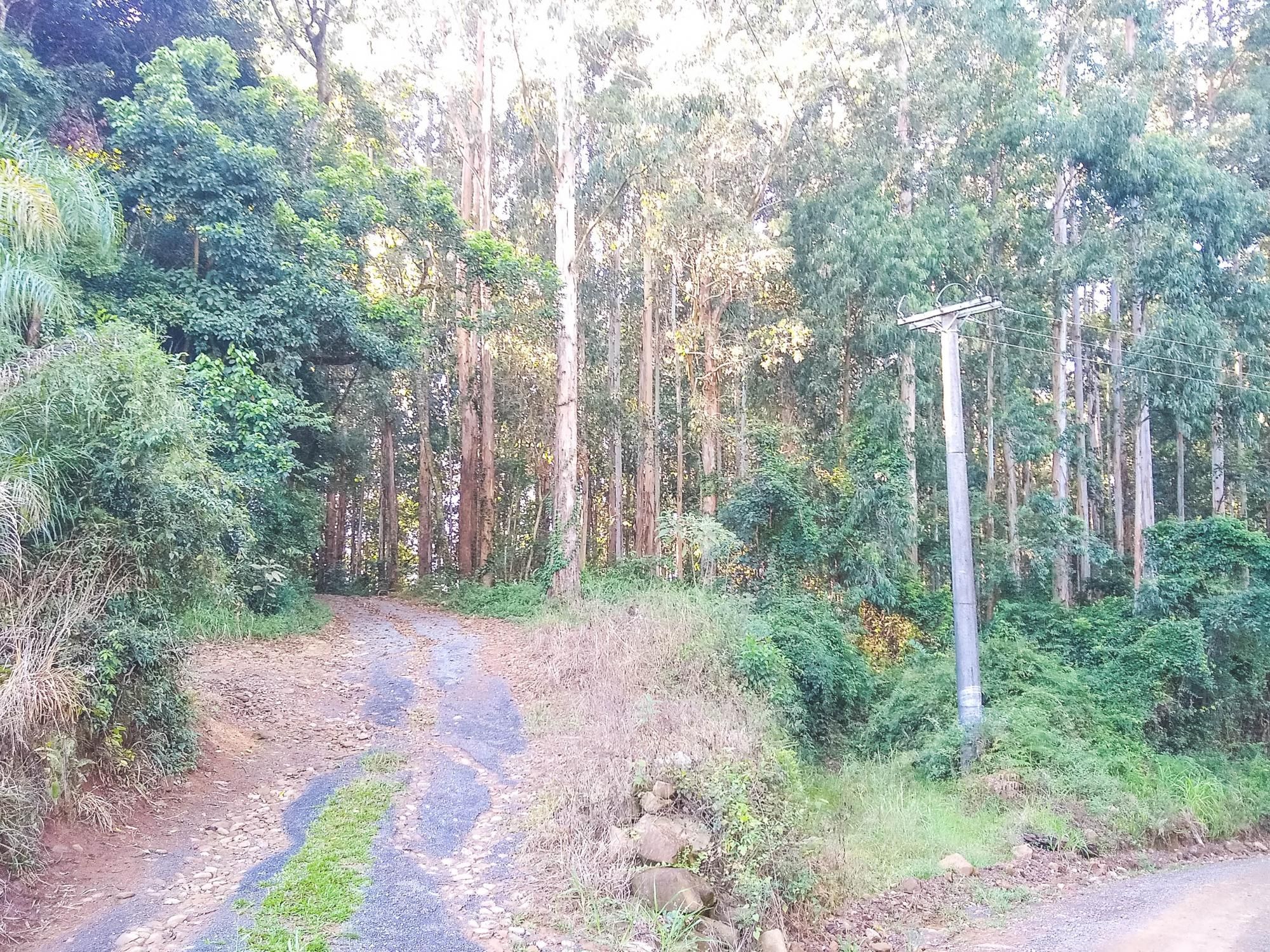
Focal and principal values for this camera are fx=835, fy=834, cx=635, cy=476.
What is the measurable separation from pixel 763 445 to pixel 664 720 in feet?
33.7

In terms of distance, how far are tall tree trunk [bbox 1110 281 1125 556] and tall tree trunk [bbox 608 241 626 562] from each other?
1336 cm

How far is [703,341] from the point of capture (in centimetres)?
2055

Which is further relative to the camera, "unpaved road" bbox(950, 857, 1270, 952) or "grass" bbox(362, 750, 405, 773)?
"grass" bbox(362, 750, 405, 773)

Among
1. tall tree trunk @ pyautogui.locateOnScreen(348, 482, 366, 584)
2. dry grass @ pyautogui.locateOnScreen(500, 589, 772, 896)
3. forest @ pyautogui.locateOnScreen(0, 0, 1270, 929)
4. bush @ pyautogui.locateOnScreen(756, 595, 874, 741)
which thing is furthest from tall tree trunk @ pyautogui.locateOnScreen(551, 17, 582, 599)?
tall tree trunk @ pyautogui.locateOnScreen(348, 482, 366, 584)

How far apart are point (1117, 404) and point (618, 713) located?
1806cm

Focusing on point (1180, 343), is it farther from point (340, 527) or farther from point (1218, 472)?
point (340, 527)

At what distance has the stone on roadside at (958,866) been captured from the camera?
8.23 m

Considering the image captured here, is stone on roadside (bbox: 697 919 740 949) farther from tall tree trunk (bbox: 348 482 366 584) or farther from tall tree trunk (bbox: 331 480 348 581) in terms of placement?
tall tree trunk (bbox: 348 482 366 584)

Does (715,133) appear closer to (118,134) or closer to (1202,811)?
(118,134)

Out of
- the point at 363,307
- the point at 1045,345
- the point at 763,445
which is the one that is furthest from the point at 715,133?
the point at 1045,345

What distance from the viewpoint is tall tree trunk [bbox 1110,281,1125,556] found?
2008cm

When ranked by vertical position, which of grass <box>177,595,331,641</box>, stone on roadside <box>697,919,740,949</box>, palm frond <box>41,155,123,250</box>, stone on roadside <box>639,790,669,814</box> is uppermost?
palm frond <box>41,155,123,250</box>

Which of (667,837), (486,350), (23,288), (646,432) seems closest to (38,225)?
(23,288)

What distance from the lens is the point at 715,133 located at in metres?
18.6
